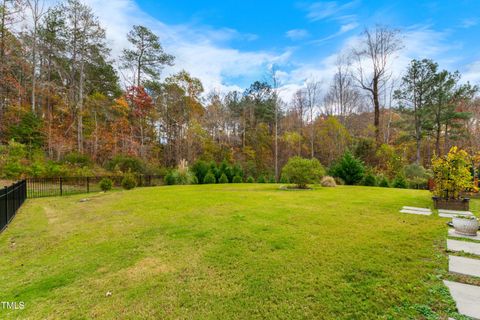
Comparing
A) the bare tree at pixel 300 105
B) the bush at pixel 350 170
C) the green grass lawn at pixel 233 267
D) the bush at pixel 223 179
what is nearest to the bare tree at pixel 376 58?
the bare tree at pixel 300 105

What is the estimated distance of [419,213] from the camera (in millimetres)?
5016

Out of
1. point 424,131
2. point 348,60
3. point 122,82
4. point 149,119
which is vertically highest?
point 348,60

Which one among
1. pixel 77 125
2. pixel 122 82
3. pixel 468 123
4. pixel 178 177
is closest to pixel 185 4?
pixel 178 177

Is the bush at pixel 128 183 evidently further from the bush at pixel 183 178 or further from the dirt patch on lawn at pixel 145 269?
the dirt patch on lawn at pixel 145 269

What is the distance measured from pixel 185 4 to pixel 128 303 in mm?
11315

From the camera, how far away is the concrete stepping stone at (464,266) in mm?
2430

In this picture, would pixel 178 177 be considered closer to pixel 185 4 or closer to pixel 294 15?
pixel 185 4

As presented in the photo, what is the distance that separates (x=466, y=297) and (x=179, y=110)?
21153mm

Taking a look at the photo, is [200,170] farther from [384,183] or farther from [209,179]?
[384,183]

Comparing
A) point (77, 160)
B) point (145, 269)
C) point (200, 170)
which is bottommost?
point (145, 269)

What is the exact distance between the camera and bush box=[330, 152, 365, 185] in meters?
13.0

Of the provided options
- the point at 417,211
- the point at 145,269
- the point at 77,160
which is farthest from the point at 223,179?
the point at 145,269

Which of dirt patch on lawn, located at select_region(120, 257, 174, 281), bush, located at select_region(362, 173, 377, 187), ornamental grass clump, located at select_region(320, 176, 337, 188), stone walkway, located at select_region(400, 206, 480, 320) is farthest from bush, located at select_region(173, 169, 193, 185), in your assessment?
stone walkway, located at select_region(400, 206, 480, 320)

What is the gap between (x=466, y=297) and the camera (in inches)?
79.0
